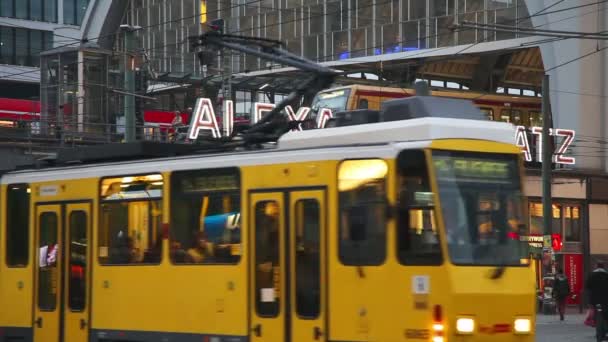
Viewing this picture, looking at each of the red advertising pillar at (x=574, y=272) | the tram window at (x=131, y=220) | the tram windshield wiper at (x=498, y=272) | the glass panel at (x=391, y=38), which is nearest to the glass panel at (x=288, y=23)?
the glass panel at (x=391, y=38)

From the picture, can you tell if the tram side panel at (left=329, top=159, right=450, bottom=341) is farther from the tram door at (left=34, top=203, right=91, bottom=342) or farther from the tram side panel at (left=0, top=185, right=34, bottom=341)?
the tram side panel at (left=0, top=185, right=34, bottom=341)

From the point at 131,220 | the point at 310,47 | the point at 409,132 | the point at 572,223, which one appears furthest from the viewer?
the point at 310,47

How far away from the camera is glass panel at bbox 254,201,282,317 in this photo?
14.6 metres

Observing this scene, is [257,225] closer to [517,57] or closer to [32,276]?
[32,276]

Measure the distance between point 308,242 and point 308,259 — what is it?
0.68 feet

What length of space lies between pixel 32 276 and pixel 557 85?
1368 inches

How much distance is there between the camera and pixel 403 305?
13281 mm

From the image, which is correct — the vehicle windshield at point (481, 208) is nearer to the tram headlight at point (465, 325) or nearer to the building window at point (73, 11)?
the tram headlight at point (465, 325)

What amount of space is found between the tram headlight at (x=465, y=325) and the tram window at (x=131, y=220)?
4947 millimetres

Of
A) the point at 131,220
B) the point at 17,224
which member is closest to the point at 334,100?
the point at 17,224

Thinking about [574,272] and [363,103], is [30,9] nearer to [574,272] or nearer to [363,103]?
[363,103]

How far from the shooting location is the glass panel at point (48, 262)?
17969 mm

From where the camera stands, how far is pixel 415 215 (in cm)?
1337

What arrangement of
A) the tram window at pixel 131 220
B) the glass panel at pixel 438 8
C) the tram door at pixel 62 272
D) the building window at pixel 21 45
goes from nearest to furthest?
1. the tram window at pixel 131 220
2. the tram door at pixel 62 272
3. the glass panel at pixel 438 8
4. the building window at pixel 21 45
